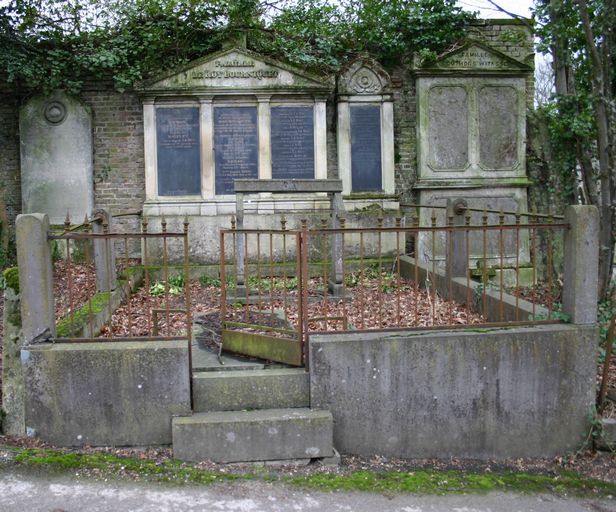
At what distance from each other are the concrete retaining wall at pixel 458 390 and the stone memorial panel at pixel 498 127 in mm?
6352

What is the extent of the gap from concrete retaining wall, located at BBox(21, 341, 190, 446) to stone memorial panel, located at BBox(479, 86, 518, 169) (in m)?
7.76

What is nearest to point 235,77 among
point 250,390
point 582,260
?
point 250,390

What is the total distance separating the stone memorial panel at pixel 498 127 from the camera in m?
10.6

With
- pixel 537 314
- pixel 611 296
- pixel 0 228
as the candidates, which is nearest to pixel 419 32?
pixel 611 296

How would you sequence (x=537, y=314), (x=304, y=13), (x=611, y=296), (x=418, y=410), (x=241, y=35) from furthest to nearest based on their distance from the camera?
(x=304, y=13) → (x=241, y=35) → (x=611, y=296) → (x=537, y=314) → (x=418, y=410)

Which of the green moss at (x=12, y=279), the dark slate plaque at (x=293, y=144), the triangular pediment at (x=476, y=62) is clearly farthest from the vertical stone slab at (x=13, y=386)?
the triangular pediment at (x=476, y=62)

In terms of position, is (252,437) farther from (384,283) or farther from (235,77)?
(235,77)

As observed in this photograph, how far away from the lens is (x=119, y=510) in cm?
357

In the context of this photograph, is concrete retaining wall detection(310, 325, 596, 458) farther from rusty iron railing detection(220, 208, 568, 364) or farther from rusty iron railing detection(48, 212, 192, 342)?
rusty iron railing detection(48, 212, 192, 342)

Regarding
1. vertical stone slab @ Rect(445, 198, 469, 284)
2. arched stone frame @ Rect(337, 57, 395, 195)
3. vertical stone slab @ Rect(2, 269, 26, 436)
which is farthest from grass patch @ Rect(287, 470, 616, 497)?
arched stone frame @ Rect(337, 57, 395, 195)

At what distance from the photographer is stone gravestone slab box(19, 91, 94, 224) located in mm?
10117

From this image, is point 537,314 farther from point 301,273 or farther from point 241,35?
point 241,35

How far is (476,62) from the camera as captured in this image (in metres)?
10.4

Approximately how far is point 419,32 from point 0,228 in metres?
7.72
